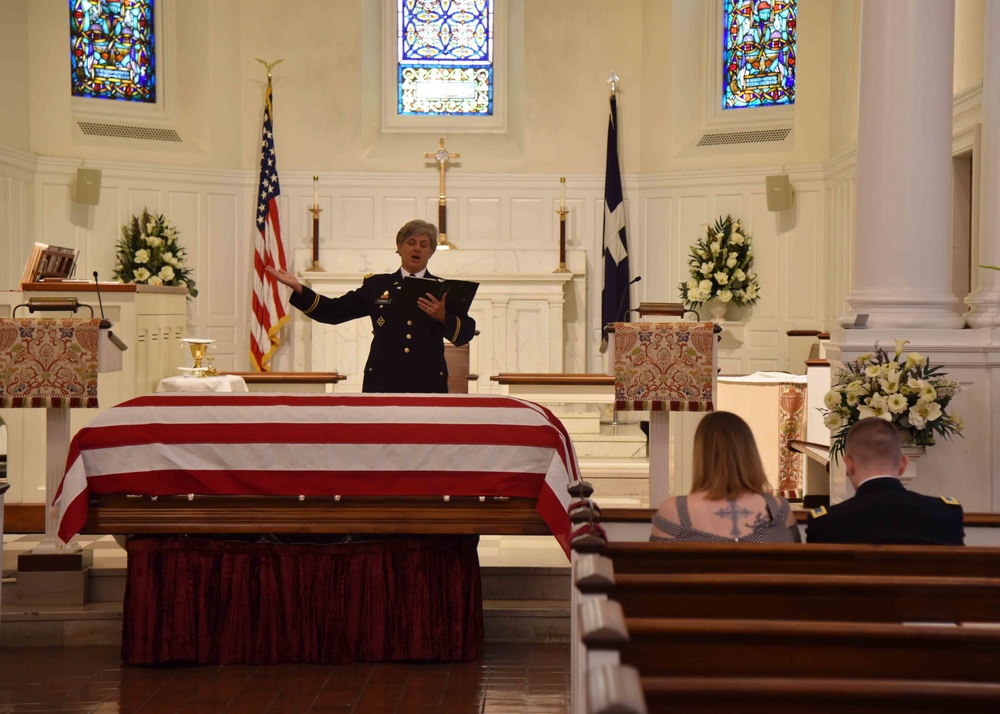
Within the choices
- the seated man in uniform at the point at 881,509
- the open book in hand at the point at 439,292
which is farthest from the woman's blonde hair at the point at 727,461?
the open book in hand at the point at 439,292

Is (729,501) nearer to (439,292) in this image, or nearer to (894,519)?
(894,519)

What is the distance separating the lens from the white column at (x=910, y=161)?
5754mm

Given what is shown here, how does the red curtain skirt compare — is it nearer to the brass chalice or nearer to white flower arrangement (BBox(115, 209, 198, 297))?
the brass chalice

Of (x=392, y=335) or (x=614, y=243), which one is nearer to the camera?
(x=392, y=335)

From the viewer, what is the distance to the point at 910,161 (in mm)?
5766

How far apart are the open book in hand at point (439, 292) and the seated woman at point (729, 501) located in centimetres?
199

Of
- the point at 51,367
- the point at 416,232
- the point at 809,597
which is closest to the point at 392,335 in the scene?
the point at 416,232

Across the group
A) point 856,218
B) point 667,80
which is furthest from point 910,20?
point 667,80

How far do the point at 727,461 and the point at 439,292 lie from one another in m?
2.20

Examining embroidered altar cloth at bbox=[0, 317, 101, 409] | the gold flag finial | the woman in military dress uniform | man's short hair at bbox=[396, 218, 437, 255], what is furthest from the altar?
man's short hair at bbox=[396, 218, 437, 255]

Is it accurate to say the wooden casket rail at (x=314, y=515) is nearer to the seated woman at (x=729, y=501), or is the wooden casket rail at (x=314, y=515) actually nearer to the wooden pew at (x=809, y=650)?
the seated woman at (x=729, y=501)

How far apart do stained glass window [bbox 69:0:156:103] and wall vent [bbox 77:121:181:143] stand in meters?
0.33

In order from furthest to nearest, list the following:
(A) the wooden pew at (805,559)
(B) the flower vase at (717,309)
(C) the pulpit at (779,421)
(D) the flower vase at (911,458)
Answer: (B) the flower vase at (717,309)
(C) the pulpit at (779,421)
(D) the flower vase at (911,458)
(A) the wooden pew at (805,559)

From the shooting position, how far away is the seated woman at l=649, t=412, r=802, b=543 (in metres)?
3.19
